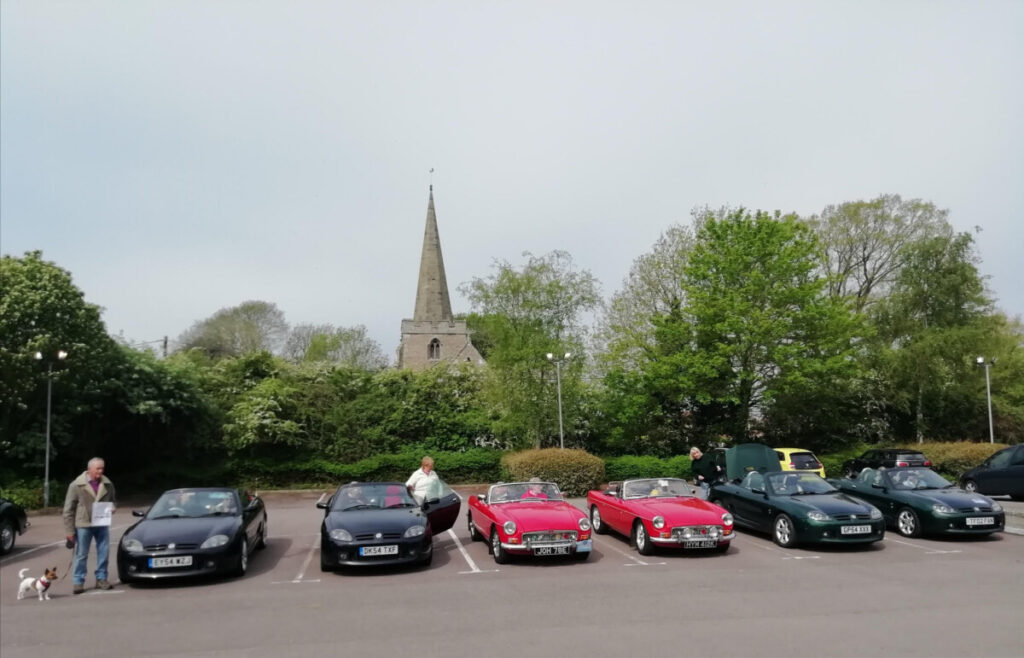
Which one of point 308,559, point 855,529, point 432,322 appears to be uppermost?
point 432,322

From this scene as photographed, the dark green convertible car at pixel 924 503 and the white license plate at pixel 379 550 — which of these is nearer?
the white license plate at pixel 379 550

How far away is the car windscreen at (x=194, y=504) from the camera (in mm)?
10742

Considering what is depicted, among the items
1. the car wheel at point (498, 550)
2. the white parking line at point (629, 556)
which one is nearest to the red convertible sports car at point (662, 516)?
the white parking line at point (629, 556)

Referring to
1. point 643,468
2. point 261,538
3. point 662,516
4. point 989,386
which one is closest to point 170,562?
point 261,538

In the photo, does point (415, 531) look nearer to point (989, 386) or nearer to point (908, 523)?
point (908, 523)

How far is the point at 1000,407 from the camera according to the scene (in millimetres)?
32969

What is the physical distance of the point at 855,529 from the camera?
466 inches

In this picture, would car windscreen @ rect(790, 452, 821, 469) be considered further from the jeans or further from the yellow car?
the jeans

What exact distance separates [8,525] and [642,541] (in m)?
11.4

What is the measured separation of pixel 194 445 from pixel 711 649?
25.3 metres

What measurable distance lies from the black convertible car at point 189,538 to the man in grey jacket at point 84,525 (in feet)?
0.77

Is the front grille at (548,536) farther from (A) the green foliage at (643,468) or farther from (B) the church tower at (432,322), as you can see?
(B) the church tower at (432,322)

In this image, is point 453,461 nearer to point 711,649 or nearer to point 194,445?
point 194,445

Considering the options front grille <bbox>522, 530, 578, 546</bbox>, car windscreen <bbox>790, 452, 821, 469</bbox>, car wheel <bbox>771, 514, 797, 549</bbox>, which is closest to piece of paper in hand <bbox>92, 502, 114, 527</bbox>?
front grille <bbox>522, 530, 578, 546</bbox>
